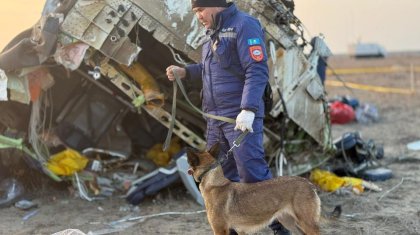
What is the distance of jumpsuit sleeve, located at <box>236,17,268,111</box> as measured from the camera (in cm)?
409

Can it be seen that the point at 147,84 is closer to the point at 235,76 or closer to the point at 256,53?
the point at 235,76

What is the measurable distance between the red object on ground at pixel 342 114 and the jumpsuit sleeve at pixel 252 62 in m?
9.24

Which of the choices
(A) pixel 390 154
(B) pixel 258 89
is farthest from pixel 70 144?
(A) pixel 390 154

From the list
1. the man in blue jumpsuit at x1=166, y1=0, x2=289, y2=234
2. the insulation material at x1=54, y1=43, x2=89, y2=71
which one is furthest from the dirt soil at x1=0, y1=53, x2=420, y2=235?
the insulation material at x1=54, y1=43, x2=89, y2=71

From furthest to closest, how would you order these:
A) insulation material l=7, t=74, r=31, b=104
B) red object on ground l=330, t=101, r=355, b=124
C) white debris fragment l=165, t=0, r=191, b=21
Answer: red object on ground l=330, t=101, r=355, b=124
insulation material l=7, t=74, r=31, b=104
white debris fragment l=165, t=0, r=191, b=21

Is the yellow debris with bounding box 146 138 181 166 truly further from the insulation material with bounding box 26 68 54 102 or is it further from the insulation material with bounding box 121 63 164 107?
the insulation material with bounding box 26 68 54 102

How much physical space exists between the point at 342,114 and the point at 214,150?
9516 millimetres

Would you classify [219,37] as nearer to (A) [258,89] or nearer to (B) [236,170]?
(A) [258,89]

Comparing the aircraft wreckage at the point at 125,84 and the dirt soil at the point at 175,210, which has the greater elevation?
the aircraft wreckage at the point at 125,84

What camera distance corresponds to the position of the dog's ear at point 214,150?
13.5ft

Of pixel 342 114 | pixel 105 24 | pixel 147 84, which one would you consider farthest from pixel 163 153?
pixel 342 114

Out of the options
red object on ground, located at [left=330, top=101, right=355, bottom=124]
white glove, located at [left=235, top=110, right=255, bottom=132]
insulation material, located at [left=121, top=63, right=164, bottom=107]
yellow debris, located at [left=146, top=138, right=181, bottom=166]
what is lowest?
red object on ground, located at [left=330, top=101, right=355, bottom=124]

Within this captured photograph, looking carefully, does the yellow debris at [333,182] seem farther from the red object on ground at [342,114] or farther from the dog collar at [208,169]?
the red object on ground at [342,114]

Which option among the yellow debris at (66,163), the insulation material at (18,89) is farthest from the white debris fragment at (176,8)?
the yellow debris at (66,163)
